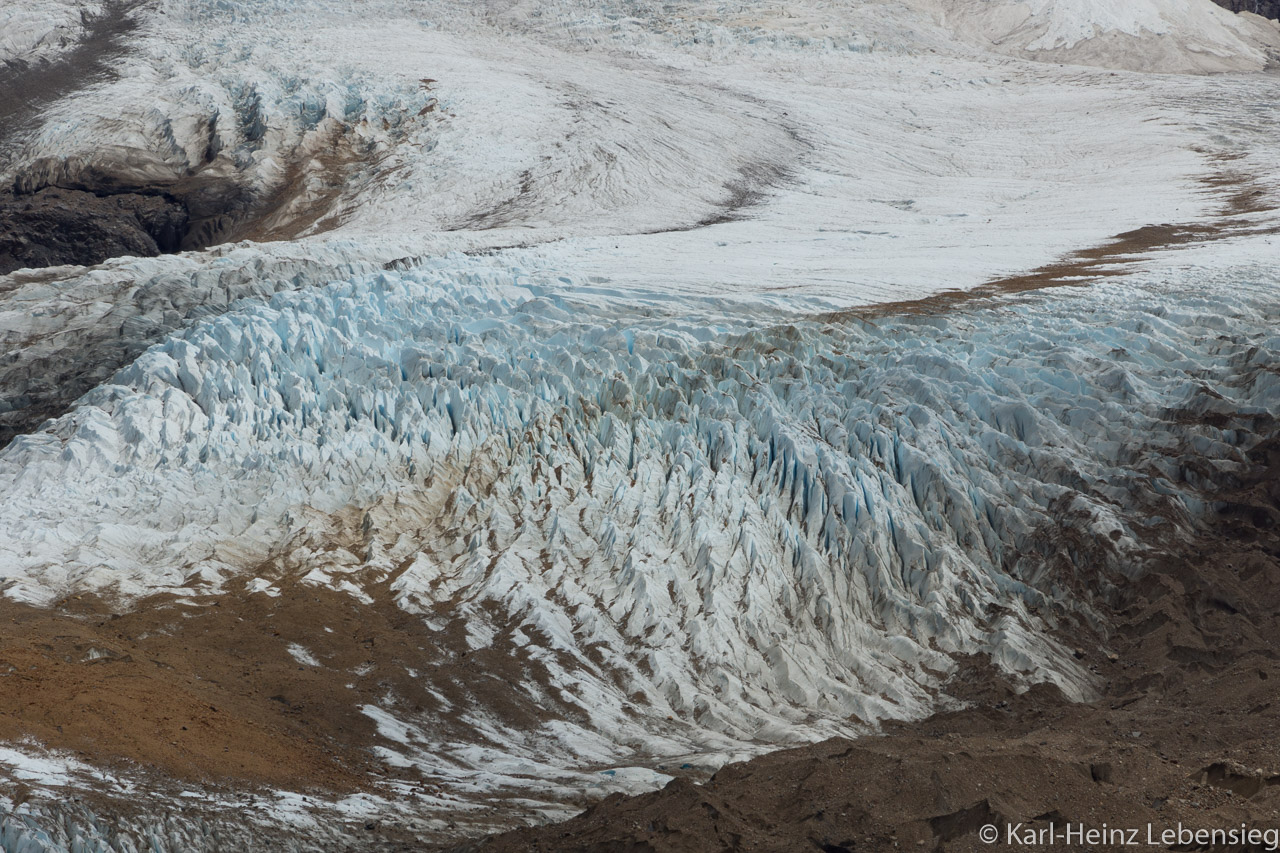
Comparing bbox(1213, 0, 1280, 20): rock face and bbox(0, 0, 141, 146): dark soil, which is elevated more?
bbox(1213, 0, 1280, 20): rock face

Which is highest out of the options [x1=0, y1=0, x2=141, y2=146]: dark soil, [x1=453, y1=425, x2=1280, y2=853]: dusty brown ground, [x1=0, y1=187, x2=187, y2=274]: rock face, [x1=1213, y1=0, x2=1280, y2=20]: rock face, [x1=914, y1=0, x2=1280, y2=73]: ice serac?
[x1=1213, y1=0, x2=1280, y2=20]: rock face

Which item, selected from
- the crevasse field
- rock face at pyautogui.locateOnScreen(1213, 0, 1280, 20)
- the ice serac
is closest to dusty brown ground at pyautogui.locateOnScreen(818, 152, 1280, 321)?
the crevasse field

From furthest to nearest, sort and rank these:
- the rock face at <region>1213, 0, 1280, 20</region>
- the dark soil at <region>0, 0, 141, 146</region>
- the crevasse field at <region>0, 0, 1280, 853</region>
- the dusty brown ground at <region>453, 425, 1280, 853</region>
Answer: the rock face at <region>1213, 0, 1280, 20</region>, the dark soil at <region>0, 0, 141, 146</region>, the crevasse field at <region>0, 0, 1280, 853</region>, the dusty brown ground at <region>453, 425, 1280, 853</region>

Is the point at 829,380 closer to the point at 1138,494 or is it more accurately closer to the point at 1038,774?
the point at 1138,494

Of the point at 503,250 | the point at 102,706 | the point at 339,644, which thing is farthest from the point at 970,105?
the point at 102,706

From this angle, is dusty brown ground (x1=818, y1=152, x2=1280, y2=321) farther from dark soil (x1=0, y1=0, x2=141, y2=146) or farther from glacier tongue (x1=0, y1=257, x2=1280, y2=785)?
dark soil (x1=0, y1=0, x2=141, y2=146)

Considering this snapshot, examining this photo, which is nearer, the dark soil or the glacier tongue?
the glacier tongue

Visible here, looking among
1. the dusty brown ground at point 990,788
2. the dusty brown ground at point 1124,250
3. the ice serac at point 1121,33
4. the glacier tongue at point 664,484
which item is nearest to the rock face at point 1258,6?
the ice serac at point 1121,33

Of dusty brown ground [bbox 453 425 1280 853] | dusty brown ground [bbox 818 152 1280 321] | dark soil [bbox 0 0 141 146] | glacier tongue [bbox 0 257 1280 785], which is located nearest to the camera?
dusty brown ground [bbox 453 425 1280 853]
